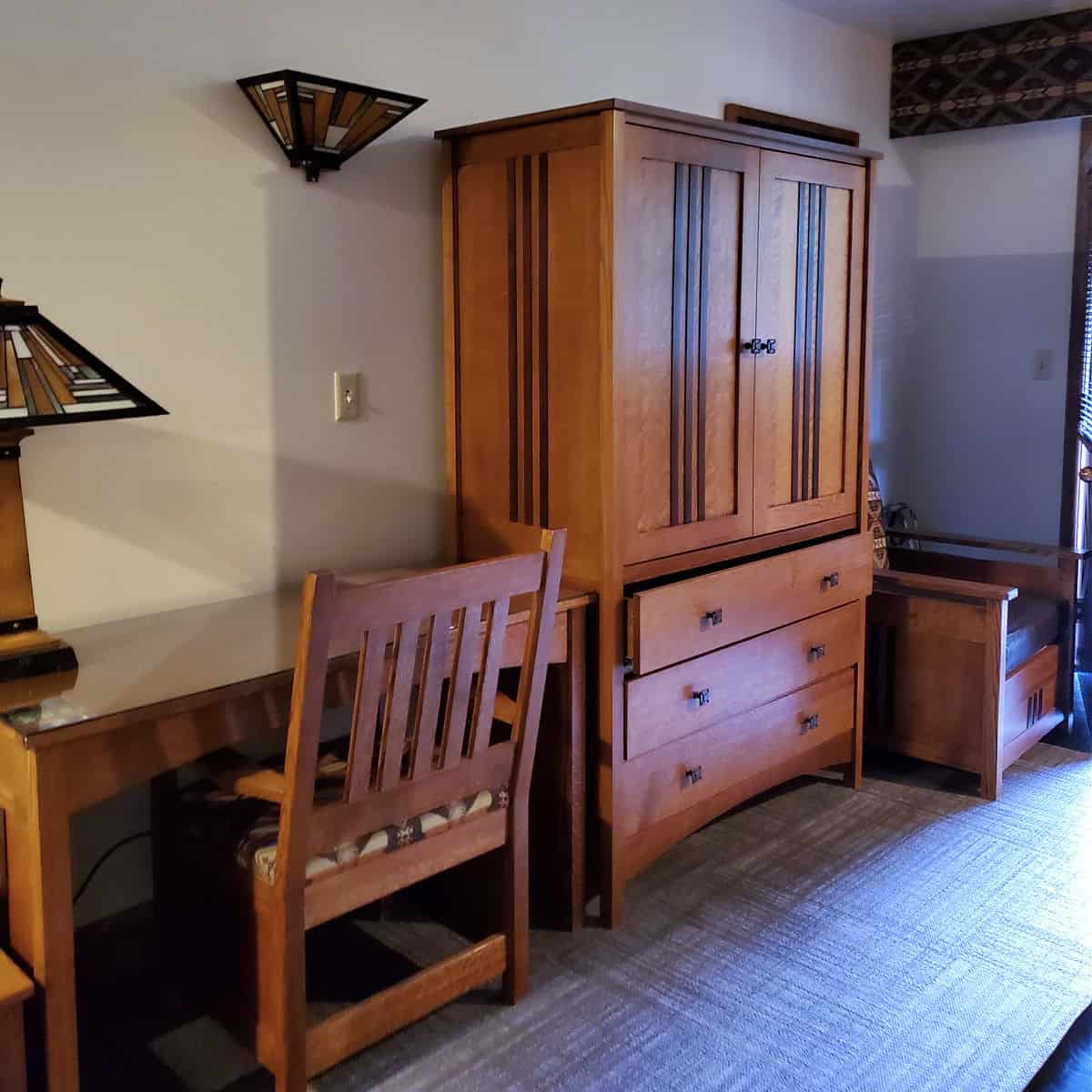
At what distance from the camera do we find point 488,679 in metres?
1.97

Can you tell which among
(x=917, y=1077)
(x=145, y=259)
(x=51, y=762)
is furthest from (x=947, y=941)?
(x=145, y=259)

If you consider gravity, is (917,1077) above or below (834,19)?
below

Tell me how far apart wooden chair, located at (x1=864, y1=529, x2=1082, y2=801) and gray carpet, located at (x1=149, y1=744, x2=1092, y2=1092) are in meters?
0.25

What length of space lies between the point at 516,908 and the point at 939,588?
5.30ft

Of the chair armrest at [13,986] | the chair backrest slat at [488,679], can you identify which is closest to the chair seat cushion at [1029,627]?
the chair backrest slat at [488,679]

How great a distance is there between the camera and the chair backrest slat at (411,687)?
1.70 meters

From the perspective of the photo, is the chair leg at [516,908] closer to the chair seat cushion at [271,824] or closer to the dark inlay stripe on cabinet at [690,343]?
the chair seat cushion at [271,824]

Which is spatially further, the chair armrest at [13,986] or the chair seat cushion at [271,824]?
the chair seat cushion at [271,824]

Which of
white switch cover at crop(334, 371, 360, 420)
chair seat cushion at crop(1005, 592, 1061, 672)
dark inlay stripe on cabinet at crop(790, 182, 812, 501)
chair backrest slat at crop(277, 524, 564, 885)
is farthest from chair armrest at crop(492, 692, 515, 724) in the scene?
chair seat cushion at crop(1005, 592, 1061, 672)

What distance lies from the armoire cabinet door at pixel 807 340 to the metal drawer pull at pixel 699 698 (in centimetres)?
42

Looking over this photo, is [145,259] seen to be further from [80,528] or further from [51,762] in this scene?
[51,762]

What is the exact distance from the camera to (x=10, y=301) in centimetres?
180

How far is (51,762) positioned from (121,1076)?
72 cm

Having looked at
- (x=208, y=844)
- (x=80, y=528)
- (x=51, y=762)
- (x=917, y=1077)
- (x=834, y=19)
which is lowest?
(x=917, y=1077)
